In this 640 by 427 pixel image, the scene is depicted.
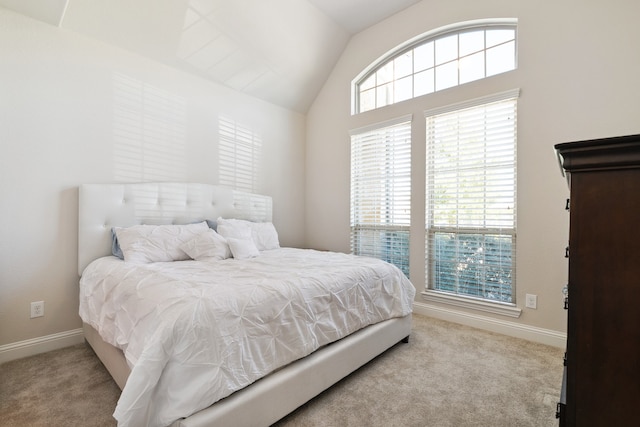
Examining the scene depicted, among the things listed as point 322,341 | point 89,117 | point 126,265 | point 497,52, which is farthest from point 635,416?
point 89,117

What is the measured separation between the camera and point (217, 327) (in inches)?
51.1

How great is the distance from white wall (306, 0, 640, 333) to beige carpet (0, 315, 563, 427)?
706 mm

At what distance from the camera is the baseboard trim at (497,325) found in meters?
2.51

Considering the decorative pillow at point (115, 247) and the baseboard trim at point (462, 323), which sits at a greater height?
the decorative pillow at point (115, 247)

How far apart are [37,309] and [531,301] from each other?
13.3ft

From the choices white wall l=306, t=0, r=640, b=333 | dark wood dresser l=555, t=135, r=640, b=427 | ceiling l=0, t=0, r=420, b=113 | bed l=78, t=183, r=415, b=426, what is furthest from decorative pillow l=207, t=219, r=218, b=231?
dark wood dresser l=555, t=135, r=640, b=427

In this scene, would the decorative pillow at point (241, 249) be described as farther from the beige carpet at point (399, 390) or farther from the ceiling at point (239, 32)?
the ceiling at point (239, 32)

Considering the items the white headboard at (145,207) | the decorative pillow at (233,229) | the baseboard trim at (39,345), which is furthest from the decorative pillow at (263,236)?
the baseboard trim at (39,345)

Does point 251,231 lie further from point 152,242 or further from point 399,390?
point 399,390

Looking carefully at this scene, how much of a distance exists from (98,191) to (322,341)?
2.25m

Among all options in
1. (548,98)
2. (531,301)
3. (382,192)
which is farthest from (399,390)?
(548,98)

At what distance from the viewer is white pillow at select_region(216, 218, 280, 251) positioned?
3023 millimetres

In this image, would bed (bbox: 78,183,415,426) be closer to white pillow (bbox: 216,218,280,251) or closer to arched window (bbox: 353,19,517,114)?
white pillow (bbox: 216,218,280,251)

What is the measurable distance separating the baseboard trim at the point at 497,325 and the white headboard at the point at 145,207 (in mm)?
2268
